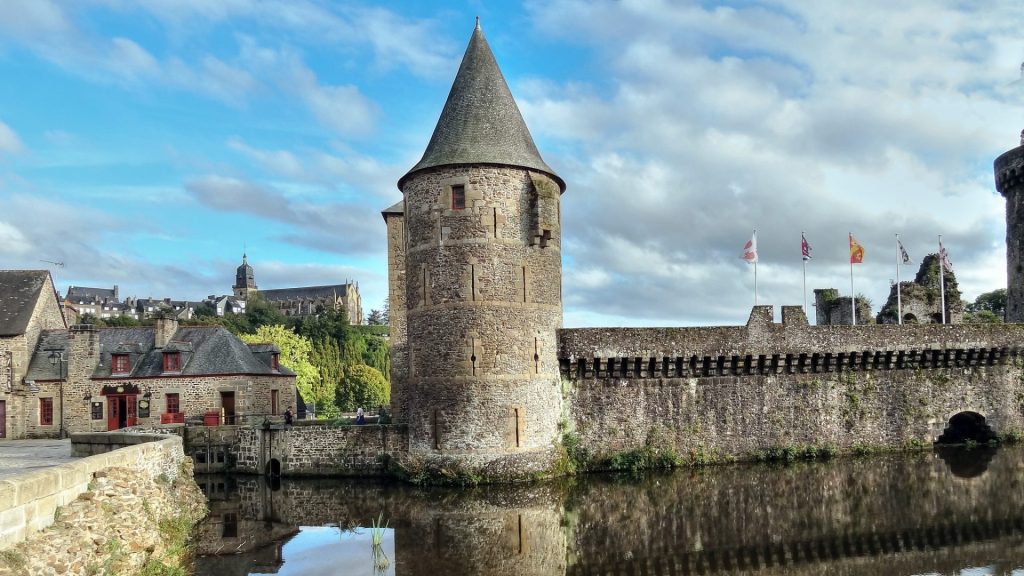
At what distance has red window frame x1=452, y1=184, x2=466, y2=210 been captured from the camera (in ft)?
67.3

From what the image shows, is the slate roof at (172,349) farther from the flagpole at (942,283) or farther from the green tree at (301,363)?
the flagpole at (942,283)

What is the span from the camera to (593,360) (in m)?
21.8

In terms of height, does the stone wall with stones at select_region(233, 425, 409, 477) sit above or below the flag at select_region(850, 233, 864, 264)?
below

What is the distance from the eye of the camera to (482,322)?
20188 mm

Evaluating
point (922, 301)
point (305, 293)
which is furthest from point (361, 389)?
point (305, 293)

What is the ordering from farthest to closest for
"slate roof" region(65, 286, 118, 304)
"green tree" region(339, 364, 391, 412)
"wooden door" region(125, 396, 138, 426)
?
"slate roof" region(65, 286, 118, 304) < "green tree" region(339, 364, 391, 412) < "wooden door" region(125, 396, 138, 426)

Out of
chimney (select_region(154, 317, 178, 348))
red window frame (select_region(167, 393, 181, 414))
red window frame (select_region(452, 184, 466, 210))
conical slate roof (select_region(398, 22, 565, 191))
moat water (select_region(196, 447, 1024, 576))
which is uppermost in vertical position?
conical slate roof (select_region(398, 22, 565, 191))

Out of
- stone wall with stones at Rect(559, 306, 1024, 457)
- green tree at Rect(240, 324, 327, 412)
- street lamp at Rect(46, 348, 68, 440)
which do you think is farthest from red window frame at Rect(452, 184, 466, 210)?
green tree at Rect(240, 324, 327, 412)

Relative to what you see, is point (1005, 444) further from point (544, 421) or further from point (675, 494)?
point (544, 421)

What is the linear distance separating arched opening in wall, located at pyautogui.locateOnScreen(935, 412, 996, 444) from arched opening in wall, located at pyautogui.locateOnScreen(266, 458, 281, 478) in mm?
21310

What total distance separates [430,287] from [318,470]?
259 inches

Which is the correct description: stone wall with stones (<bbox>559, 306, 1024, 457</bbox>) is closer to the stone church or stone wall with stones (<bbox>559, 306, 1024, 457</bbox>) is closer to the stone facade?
the stone facade

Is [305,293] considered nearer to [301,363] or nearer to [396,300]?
[301,363]

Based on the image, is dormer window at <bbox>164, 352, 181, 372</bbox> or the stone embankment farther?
dormer window at <bbox>164, 352, 181, 372</bbox>
